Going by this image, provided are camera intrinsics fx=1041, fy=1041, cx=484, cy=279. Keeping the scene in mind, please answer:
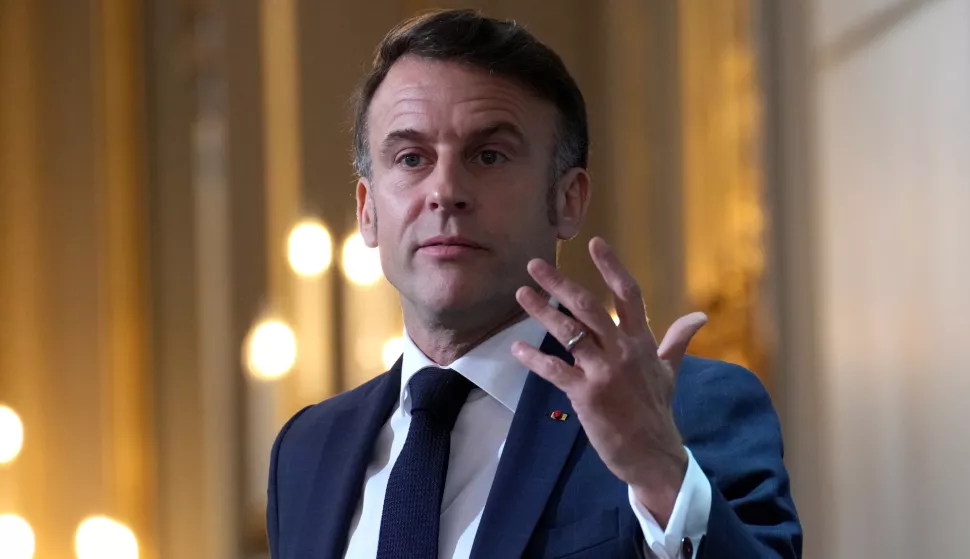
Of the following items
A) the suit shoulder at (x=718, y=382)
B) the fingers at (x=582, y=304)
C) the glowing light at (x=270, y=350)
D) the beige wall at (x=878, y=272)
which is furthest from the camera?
the glowing light at (x=270, y=350)

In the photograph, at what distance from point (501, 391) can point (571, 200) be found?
376 millimetres

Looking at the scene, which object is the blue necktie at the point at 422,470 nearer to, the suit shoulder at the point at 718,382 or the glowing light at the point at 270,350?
the suit shoulder at the point at 718,382

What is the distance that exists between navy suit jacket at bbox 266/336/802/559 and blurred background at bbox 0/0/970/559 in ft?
5.50

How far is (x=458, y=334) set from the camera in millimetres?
1680

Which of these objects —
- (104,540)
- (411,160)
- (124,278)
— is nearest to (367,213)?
(411,160)

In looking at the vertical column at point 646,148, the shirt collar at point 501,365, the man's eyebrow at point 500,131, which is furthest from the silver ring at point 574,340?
the vertical column at point 646,148

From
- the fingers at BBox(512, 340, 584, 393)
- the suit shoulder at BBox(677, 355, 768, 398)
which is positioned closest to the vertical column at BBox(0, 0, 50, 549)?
the suit shoulder at BBox(677, 355, 768, 398)

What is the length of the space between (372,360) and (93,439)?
1.05 meters

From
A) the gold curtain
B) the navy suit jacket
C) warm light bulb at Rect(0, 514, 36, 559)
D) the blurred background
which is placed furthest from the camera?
warm light bulb at Rect(0, 514, 36, 559)

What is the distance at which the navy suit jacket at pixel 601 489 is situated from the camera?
1.31 metres

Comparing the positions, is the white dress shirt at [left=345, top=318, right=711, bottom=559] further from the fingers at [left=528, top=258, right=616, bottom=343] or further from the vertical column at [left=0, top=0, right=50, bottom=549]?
the vertical column at [left=0, top=0, right=50, bottom=549]

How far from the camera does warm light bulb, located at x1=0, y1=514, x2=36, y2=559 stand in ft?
11.6

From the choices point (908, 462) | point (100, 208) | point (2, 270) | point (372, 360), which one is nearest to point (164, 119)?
point (100, 208)

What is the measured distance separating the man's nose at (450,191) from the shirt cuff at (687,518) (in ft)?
1.85
